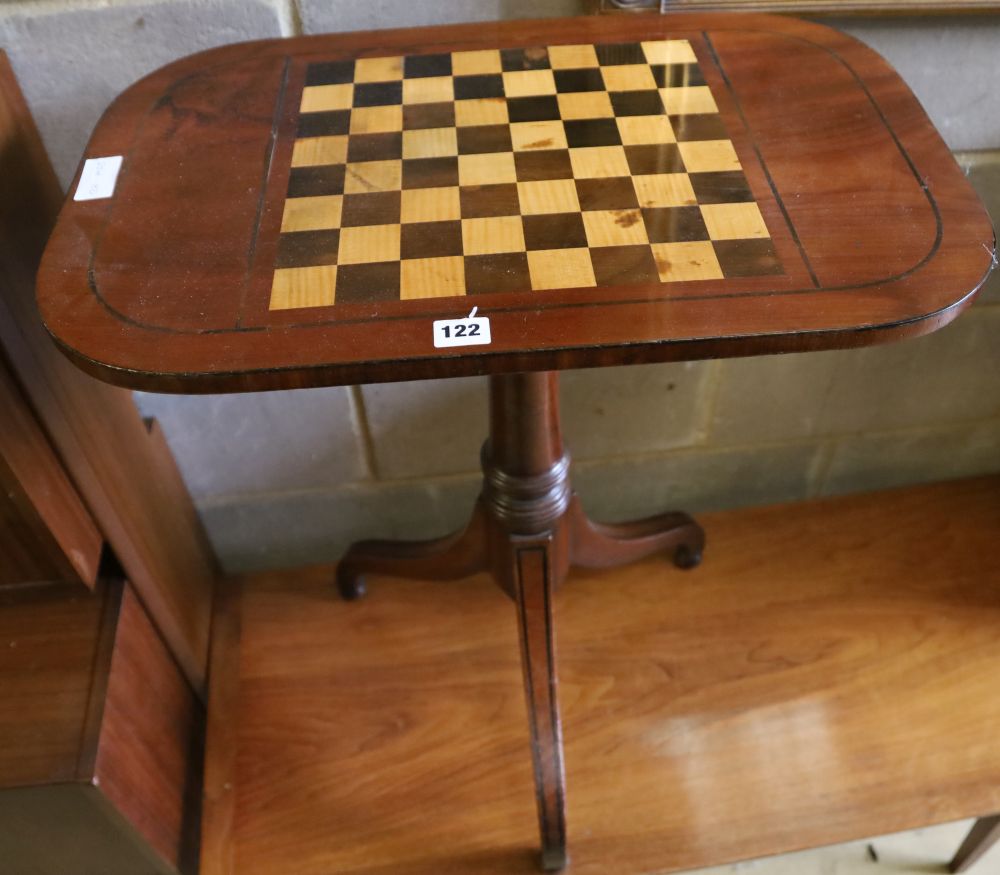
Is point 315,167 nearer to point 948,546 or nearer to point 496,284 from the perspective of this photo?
point 496,284

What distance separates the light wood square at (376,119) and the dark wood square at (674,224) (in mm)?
312

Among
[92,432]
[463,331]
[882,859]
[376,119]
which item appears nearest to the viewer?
[463,331]

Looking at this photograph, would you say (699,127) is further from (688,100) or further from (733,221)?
(733,221)

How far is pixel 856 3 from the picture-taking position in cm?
120

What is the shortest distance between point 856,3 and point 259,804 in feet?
4.88

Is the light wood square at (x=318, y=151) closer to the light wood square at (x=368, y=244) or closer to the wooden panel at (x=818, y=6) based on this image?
the light wood square at (x=368, y=244)

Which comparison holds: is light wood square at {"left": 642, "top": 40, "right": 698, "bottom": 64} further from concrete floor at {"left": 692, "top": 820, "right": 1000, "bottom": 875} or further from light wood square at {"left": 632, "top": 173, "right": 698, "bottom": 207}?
concrete floor at {"left": 692, "top": 820, "right": 1000, "bottom": 875}

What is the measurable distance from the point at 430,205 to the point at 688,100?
0.34 meters

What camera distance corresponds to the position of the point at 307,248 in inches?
33.6

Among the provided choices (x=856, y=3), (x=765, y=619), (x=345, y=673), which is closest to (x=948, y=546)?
(x=765, y=619)

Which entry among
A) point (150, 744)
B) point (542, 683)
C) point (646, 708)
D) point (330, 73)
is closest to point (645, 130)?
point (330, 73)

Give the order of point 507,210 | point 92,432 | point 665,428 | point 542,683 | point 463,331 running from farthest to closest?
point 665,428 < point 542,683 < point 92,432 < point 507,210 < point 463,331

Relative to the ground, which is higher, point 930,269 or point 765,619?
point 930,269

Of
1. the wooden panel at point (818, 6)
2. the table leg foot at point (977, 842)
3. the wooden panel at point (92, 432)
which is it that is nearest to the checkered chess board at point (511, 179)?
the wooden panel at point (818, 6)
